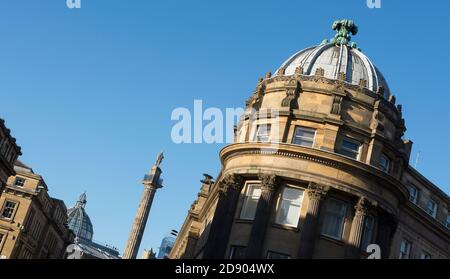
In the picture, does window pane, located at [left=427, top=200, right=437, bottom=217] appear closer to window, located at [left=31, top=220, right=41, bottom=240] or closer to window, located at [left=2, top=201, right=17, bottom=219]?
window, located at [left=2, top=201, right=17, bottom=219]

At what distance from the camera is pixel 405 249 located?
1822 inches

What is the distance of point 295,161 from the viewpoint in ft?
128

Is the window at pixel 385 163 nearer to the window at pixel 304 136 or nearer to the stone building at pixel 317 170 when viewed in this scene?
the stone building at pixel 317 170

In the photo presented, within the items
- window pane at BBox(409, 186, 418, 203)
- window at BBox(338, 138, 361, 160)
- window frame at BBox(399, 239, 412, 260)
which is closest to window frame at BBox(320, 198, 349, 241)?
window at BBox(338, 138, 361, 160)

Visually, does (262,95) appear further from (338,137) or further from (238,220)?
(238,220)

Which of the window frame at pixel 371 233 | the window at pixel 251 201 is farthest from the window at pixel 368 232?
the window at pixel 251 201

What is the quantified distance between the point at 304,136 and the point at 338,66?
23.9ft

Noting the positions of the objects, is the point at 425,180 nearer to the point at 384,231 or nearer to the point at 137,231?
the point at 384,231

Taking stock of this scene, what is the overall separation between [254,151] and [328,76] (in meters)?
8.59

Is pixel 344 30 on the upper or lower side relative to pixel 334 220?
upper

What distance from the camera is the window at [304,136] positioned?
40.4 metres

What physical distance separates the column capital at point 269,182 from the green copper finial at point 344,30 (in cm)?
1633

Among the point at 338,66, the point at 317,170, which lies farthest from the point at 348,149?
the point at 338,66
